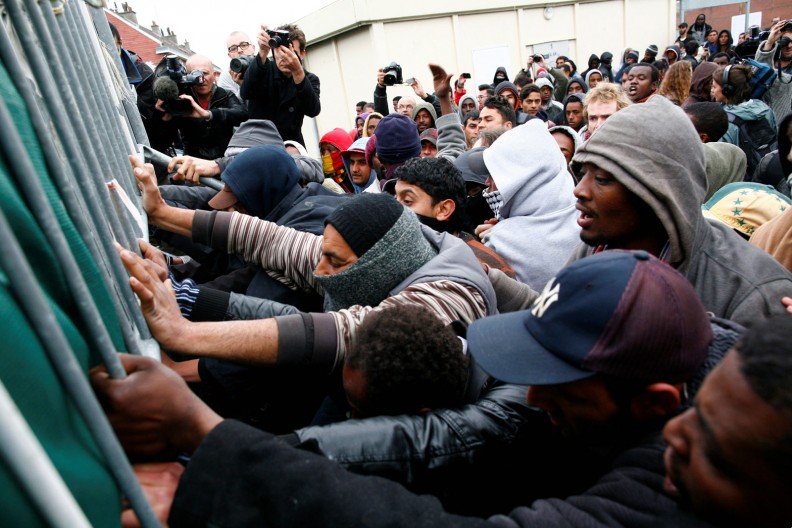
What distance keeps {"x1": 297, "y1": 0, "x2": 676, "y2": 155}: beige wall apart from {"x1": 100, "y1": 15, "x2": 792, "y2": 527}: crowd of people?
12.6 meters

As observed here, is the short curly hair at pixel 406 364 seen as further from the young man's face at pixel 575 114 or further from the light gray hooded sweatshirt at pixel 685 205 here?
the young man's face at pixel 575 114

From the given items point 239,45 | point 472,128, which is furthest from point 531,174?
point 239,45

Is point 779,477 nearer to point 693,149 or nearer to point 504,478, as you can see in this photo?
point 504,478

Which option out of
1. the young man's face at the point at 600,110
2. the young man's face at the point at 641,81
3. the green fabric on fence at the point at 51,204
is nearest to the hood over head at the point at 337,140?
the young man's face at the point at 600,110

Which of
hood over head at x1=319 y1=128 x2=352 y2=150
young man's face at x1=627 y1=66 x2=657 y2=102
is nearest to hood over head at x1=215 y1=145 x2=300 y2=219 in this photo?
hood over head at x1=319 y1=128 x2=352 y2=150

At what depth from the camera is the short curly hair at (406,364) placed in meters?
1.28

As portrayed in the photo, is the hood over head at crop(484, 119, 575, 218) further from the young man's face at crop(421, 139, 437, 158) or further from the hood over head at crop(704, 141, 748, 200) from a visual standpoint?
the young man's face at crop(421, 139, 437, 158)

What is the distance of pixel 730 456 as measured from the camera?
2.53ft

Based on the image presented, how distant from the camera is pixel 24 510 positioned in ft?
1.77

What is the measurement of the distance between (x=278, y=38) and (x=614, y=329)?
146 inches

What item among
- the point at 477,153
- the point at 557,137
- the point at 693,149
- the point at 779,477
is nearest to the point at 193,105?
the point at 477,153

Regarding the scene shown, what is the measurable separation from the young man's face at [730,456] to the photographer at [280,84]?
3804mm

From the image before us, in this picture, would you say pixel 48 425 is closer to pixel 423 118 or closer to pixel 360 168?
pixel 360 168

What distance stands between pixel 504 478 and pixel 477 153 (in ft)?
8.61
